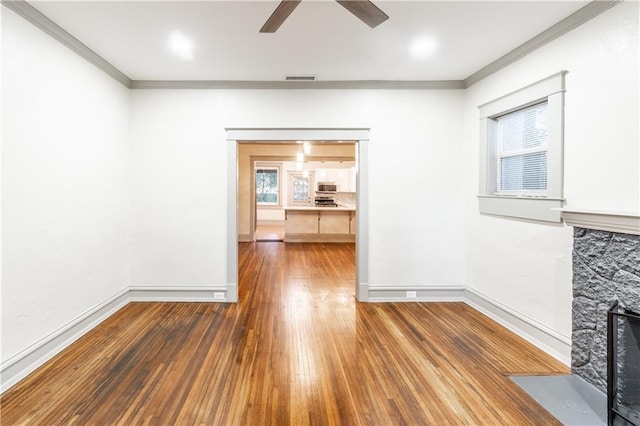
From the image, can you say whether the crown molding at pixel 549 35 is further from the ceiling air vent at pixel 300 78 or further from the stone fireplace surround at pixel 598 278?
the ceiling air vent at pixel 300 78

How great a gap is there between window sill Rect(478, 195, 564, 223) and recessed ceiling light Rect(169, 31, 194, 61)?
345 cm

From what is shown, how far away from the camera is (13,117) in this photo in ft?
7.74

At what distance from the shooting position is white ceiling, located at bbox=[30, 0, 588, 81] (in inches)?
99.3

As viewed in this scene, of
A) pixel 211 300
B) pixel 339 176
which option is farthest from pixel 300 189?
pixel 211 300

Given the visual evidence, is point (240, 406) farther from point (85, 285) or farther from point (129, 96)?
point (129, 96)

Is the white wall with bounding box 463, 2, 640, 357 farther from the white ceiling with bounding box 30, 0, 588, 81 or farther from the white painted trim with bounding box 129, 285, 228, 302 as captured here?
the white painted trim with bounding box 129, 285, 228, 302

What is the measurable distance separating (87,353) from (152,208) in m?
1.82

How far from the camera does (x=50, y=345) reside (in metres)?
2.72

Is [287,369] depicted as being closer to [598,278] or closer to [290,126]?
[598,278]

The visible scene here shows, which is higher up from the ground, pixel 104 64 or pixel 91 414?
pixel 104 64

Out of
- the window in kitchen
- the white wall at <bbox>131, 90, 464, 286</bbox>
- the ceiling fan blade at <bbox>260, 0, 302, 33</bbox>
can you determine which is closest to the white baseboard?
the white wall at <bbox>131, 90, 464, 286</bbox>

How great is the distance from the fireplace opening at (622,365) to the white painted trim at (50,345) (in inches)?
154

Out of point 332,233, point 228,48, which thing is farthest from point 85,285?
point 332,233

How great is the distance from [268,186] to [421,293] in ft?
32.9
